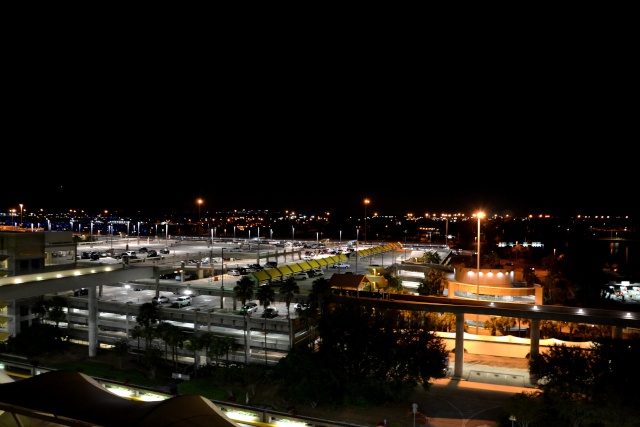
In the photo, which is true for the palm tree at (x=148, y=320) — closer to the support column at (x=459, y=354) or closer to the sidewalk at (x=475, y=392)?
the sidewalk at (x=475, y=392)

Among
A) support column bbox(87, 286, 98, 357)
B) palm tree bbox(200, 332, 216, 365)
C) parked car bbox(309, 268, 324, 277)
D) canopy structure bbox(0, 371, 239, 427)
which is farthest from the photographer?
parked car bbox(309, 268, 324, 277)

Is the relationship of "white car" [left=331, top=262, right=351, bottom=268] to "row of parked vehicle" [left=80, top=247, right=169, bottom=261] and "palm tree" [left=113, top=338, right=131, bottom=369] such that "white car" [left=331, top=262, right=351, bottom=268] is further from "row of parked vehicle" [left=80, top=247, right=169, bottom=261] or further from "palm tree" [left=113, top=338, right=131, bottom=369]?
"palm tree" [left=113, top=338, right=131, bottom=369]

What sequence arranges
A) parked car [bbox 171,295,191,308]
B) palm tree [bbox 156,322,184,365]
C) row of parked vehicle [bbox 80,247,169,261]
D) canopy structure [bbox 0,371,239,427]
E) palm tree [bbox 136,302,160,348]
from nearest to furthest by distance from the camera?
canopy structure [bbox 0,371,239,427] → palm tree [bbox 156,322,184,365] → palm tree [bbox 136,302,160,348] → parked car [bbox 171,295,191,308] → row of parked vehicle [bbox 80,247,169,261]

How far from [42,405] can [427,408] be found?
1855 centimetres

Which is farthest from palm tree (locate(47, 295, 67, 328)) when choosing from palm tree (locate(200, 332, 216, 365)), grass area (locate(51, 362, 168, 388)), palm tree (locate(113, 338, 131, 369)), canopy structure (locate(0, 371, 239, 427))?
canopy structure (locate(0, 371, 239, 427))

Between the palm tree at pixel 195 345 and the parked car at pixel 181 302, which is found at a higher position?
the parked car at pixel 181 302

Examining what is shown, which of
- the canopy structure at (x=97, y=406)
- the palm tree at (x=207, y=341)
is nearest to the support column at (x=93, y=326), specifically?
the palm tree at (x=207, y=341)

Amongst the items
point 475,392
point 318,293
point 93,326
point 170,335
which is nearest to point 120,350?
point 93,326

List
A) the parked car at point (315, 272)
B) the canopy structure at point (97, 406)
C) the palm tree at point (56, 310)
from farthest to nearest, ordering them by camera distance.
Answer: the parked car at point (315, 272) < the palm tree at point (56, 310) < the canopy structure at point (97, 406)

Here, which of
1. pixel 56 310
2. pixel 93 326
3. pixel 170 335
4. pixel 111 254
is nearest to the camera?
pixel 170 335

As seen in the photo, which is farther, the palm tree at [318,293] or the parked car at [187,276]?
the parked car at [187,276]

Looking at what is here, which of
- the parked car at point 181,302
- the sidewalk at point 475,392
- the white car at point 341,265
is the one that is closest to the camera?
the sidewalk at point 475,392

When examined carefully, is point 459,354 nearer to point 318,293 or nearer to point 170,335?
point 318,293

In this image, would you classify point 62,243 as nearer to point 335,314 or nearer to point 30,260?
point 30,260
